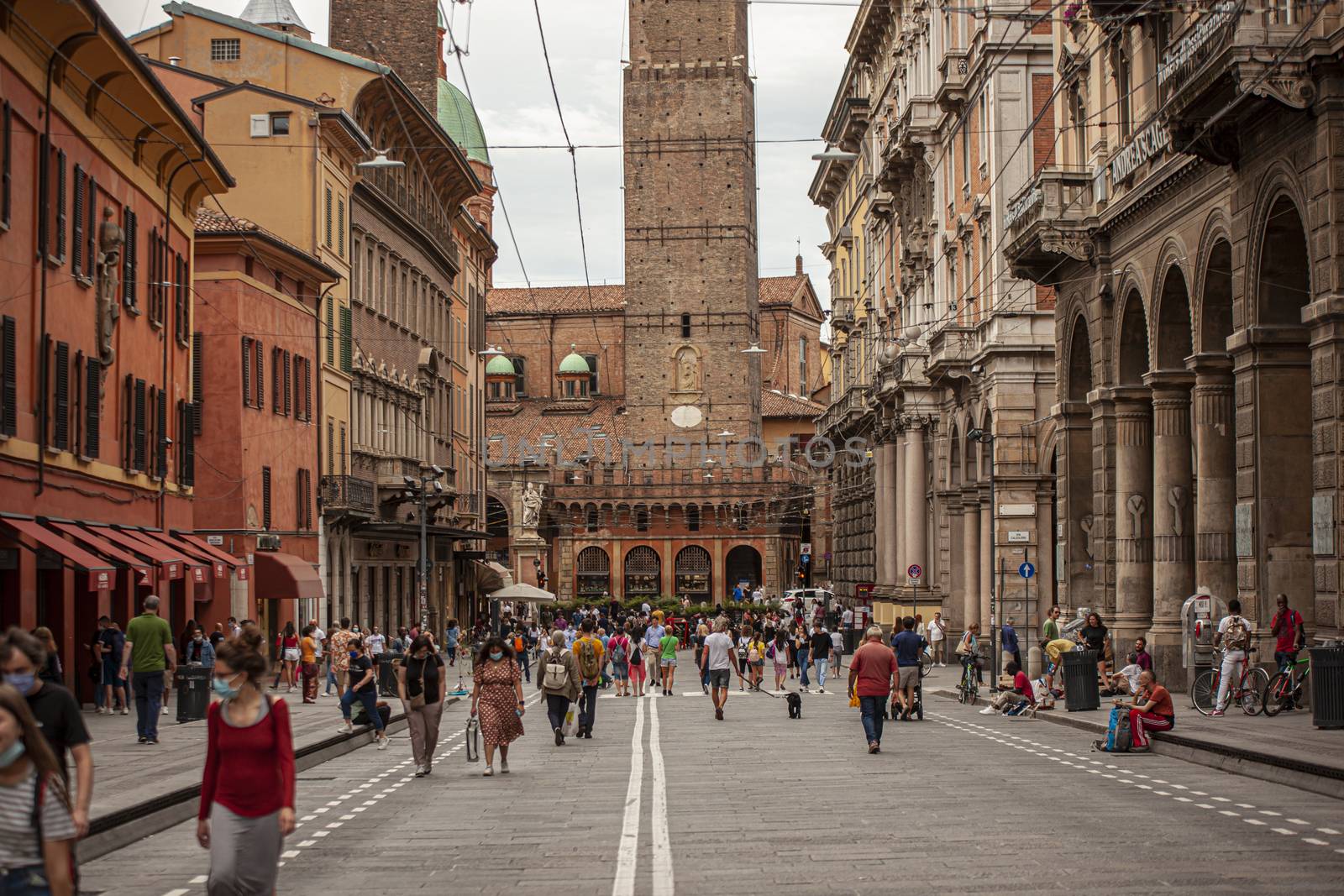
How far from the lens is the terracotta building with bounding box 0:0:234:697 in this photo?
2584cm

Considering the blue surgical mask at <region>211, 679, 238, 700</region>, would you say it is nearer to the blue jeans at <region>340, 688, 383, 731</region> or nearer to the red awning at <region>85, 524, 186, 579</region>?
the blue jeans at <region>340, 688, 383, 731</region>

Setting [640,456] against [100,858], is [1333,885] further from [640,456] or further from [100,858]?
[640,456]

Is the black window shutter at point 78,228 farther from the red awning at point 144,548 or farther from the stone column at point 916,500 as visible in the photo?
the stone column at point 916,500

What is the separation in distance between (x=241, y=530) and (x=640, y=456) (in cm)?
7860

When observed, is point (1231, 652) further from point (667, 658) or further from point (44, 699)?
point (44, 699)

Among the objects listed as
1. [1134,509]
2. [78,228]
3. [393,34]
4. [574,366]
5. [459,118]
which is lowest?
[1134,509]

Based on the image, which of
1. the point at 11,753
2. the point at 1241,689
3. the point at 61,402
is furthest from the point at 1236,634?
the point at 11,753

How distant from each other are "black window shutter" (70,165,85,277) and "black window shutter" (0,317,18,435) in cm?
326

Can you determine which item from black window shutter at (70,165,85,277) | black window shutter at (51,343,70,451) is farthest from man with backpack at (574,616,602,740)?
black window shutter at (70,165,85,277)

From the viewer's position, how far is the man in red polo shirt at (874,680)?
22656 mm

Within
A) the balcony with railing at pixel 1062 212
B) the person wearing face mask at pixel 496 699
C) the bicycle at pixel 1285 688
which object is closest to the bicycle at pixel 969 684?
the balcony with railing at pixel 1062 212

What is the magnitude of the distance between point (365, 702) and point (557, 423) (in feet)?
352

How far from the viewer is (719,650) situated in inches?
1288

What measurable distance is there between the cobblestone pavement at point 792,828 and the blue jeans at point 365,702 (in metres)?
2.44
